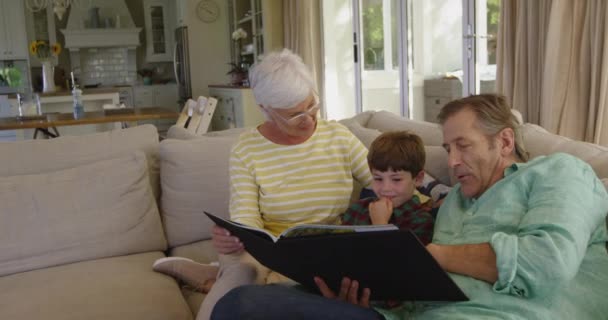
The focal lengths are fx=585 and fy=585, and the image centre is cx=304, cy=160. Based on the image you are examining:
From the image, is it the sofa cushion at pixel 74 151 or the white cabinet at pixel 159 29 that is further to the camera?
the white cabinet at pixel 159 29

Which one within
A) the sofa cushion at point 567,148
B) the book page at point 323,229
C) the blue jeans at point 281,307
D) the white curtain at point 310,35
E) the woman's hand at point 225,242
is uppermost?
the white curtain at point 310,35

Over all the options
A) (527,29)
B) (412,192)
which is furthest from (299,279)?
(527,29)

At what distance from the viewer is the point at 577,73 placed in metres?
2.70

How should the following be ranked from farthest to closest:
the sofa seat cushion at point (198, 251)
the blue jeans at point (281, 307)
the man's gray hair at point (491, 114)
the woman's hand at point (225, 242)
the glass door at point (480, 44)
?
1. the glass door at point (480, 44)
2. the sofa seat cushion at point (198, 251)
3. the woman's hand at point (225, 242)
4. the man's gray hair at point (491, 114)
5. the blue jeans at point (281, 307)

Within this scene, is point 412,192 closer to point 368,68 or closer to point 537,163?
point 537,163

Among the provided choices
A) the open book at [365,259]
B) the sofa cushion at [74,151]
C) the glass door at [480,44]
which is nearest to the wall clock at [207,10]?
the glass door at [480,44]

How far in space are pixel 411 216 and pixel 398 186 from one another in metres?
0.09

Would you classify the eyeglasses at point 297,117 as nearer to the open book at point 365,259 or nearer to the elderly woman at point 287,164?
the elderly woman at point 287,164

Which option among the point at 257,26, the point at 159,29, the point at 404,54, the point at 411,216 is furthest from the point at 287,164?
the point at 159,29

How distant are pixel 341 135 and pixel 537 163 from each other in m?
0.69

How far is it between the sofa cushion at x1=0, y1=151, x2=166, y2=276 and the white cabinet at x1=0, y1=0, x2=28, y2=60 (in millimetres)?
6688

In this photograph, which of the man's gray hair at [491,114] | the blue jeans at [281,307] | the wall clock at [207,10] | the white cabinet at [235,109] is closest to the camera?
the blue jeans at [281,307]

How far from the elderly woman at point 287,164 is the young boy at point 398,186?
0.59 ft

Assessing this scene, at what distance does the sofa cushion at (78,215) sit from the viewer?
2.08m
